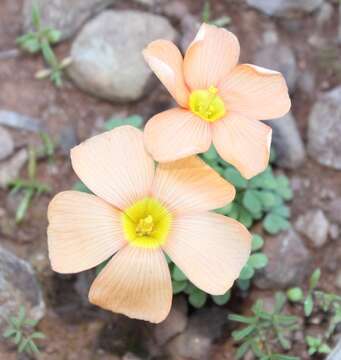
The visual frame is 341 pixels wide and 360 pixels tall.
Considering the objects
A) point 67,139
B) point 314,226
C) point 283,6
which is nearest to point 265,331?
point 314,226

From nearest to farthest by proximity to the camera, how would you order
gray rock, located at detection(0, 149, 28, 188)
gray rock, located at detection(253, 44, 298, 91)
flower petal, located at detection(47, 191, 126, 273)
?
flower petal, located at detection(47, 191, 126, 273) < gray rock, located at detection(0, 149, 28, 188) < gray rock, located at detection(253, 44, 298, 91)

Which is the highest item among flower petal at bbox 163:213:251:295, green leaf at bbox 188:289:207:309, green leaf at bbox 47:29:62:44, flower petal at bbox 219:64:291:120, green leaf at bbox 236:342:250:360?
flower petal at bbox 219:64:291:120

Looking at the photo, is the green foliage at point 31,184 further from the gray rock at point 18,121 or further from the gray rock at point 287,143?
the gray rock at point 287,143

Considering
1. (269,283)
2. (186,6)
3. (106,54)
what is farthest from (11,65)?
(269,283)

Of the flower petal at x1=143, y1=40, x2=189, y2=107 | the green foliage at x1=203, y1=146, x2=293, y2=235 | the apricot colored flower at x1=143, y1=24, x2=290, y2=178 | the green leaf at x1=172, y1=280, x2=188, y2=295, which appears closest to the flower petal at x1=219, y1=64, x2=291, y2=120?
the apricot colored flower at x1=143, y1=24, x2=290, y2=178

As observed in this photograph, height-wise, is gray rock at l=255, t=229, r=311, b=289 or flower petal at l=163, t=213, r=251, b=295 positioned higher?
flower petal at l=163, t=213, r=251, b=295

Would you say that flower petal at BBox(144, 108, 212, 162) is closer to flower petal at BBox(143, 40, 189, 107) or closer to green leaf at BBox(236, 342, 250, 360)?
flower petal at BBox(143, 40, 189, 107)

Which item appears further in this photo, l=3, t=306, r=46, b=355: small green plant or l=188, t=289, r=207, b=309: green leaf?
l=188, t=289, r=207, b=309: green leaf
